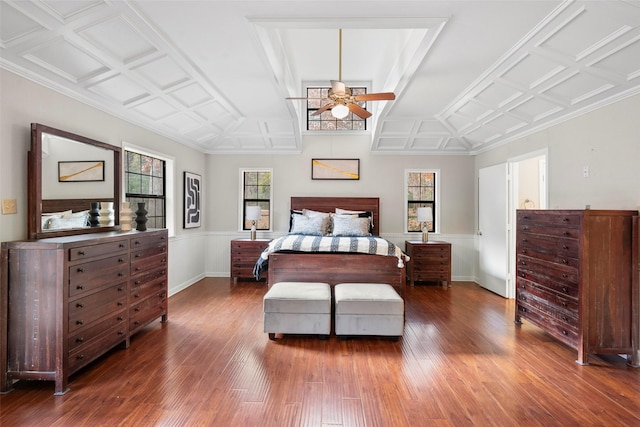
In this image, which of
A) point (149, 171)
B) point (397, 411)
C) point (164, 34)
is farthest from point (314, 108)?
point (397, 411)

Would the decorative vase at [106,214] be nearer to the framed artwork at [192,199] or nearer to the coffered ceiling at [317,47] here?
the coffered ceiling at [317,47]

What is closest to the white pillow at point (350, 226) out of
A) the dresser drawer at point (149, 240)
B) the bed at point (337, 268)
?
the bed at point (337, 268)

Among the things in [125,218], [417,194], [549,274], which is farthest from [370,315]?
[417,194]

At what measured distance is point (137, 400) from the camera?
2172 mm

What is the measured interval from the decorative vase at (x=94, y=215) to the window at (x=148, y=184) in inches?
29.9

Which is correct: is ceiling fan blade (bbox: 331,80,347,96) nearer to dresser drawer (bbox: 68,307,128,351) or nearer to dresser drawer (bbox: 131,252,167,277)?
dresser drawer (bbox: 131,252,167,277)

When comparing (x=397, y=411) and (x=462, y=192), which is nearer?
(x=397, y=411)

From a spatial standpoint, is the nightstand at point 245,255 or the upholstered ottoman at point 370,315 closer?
the upholstered ottoman at point 370,315

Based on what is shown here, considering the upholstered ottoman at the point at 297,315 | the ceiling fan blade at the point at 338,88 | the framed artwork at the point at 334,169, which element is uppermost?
the ceiling fan blade at the point at 338,88

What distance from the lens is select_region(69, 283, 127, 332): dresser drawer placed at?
2.34 meters

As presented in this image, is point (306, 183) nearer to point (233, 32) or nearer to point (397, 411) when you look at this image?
point (233, 32)

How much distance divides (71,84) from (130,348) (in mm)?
2562

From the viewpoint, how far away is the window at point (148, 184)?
4109 millimetres

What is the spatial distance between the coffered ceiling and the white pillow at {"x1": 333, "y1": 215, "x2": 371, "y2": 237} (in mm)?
1865
